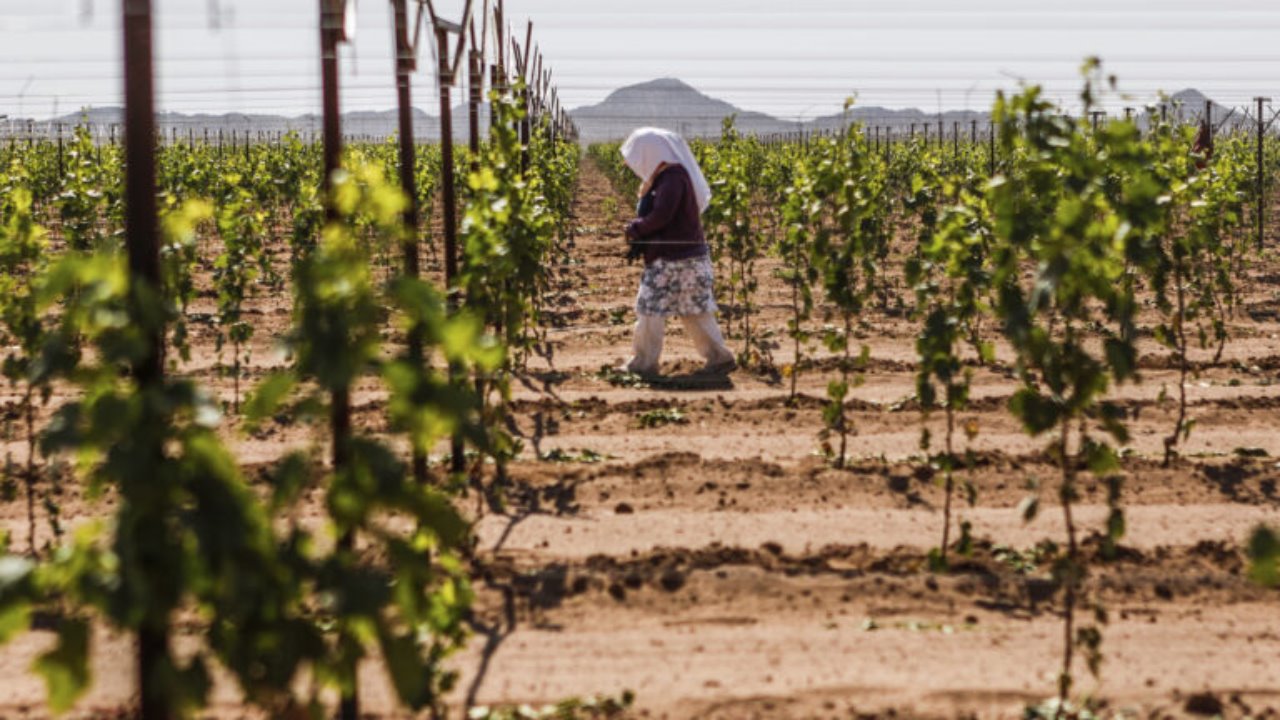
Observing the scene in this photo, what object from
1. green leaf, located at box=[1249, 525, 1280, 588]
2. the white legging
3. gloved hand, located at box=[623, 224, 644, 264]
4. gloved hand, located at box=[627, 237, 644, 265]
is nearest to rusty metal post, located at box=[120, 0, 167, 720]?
green leaf, located at box=[1249, 525, 1280, 588]

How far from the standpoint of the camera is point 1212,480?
6441 millimetres

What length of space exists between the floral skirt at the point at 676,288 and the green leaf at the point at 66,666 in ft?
21.8

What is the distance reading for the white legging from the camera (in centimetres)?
897

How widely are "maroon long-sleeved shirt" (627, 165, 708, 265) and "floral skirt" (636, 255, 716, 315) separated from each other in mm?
57

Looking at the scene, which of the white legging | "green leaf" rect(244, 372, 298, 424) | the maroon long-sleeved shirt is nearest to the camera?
"green leaf" rect(244, 372, 298, 424)

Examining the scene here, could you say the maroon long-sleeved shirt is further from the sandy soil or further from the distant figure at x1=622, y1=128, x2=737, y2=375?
the sandy soil

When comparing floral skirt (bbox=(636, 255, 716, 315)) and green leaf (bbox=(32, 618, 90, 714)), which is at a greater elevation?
floral skirt (bbox=(636, 255, 716, 315))

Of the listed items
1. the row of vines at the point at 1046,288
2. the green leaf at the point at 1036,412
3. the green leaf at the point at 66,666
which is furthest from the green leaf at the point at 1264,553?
the green leaf at the point at 66,666

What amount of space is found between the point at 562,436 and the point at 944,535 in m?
2.67

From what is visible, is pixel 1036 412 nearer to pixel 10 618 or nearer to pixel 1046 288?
pixel 1046 288

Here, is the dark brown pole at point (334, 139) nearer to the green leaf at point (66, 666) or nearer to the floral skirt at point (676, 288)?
the green leaf at point (66, 666)

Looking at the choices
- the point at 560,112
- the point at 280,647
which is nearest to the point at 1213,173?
the point at 280,647

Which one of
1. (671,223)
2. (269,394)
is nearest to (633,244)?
(671,223)

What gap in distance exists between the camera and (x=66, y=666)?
2.25 metres
